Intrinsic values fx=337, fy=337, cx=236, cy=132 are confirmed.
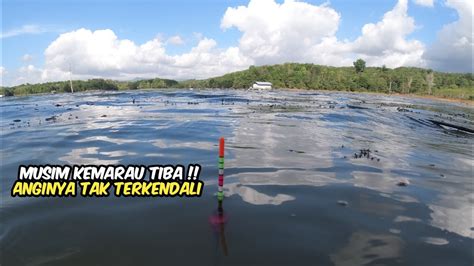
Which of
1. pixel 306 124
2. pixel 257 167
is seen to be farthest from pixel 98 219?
pixel 306 124

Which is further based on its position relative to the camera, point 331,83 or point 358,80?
point 331,83

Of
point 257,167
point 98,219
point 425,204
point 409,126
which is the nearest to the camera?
point 98,219

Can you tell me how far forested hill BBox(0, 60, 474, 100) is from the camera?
13300 cm

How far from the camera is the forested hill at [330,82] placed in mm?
133000

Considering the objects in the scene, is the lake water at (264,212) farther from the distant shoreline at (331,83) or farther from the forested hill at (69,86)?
the forested hill at (69,86)

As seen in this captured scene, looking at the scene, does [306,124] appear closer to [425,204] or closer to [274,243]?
[425,204]

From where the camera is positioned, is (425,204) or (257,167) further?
(257,167)

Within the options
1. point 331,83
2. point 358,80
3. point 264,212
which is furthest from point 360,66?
point 264,212

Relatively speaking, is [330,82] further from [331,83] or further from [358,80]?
[358,80]

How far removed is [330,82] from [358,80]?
461 inches

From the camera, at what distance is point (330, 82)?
492 feet

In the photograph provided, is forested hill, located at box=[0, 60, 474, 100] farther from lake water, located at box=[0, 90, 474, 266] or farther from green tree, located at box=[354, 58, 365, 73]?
lake water, located at box=[0, 90, 474, 266]

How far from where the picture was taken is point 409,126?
30031 mm

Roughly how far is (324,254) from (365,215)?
2.59 metres
